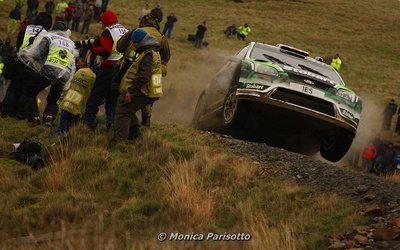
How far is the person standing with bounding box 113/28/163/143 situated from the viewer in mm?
7555

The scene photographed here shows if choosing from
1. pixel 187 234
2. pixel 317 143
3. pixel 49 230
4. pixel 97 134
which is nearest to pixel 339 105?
pixel 317 143

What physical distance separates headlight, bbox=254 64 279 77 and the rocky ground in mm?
1043

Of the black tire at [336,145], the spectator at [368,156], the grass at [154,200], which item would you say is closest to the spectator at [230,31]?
the spectator at [368,156]

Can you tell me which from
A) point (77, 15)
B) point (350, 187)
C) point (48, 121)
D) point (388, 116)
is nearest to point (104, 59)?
point (48, 121)

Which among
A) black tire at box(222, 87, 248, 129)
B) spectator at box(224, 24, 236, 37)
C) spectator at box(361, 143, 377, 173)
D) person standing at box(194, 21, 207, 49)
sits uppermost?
spectator at box(224, 24, 236, 37)

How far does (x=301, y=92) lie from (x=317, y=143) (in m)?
1.69

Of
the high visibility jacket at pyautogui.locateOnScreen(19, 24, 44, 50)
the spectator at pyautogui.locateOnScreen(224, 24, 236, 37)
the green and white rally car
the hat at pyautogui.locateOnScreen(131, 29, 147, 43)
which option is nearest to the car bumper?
the green and white rally car

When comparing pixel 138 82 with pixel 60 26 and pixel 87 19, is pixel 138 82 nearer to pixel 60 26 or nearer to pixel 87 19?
pixel 60 26

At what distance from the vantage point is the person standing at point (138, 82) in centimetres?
755

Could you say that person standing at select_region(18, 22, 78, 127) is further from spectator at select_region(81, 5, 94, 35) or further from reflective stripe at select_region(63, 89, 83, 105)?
spectator at select_region(81, 5, 94, 35)

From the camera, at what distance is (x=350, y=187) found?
20.7 feet

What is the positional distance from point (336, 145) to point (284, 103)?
141 centimetres

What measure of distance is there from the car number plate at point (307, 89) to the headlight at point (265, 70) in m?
0.28

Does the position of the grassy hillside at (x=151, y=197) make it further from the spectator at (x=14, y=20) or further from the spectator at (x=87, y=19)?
the spectator at (x=87, y=19)
